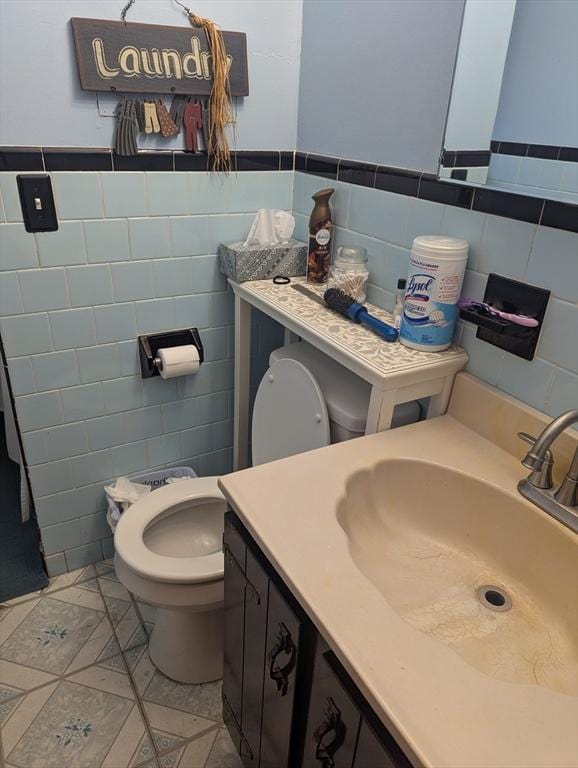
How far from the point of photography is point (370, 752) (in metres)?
0.66

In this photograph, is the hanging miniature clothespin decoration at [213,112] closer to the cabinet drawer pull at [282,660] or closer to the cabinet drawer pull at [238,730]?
the cabinet drawer pull at [282,660]

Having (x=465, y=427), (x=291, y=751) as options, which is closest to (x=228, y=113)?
(x=465, y=427)

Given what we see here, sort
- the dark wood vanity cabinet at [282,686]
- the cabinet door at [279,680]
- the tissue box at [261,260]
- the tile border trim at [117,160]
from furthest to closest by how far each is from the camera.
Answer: the tissue box at [261,260] < the tile border trim at [117,160] < the cabinet door at [279,680] < the dark wood vanity cabinet at [282,686]

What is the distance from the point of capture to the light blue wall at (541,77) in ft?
3.30

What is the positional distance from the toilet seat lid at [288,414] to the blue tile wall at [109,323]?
1.03 ft

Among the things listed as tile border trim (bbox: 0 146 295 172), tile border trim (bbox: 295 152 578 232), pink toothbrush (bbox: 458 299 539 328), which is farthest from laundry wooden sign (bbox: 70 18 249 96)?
pink toothbrush (bbox: 458 299 539 328)

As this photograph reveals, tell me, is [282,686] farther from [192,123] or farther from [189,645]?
[192,123]

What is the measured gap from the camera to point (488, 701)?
605mm

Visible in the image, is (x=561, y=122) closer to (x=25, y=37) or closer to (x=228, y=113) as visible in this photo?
(x=228, y=113)

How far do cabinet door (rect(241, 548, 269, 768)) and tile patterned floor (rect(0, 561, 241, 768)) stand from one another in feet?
0.95

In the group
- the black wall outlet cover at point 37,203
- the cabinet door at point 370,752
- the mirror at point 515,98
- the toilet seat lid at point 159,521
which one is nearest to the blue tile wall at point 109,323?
the black wall outlet cover at point 37,203

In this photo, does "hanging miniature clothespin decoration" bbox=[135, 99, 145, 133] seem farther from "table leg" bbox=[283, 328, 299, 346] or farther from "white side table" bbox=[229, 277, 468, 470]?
"table leg" bbox=[283, 328, 299, 346]

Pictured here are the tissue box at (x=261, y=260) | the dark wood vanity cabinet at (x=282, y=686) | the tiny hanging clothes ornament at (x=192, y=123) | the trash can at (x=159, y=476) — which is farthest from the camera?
the trash can at (x=159, y=476)

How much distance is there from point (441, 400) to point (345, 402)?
0.67ft
